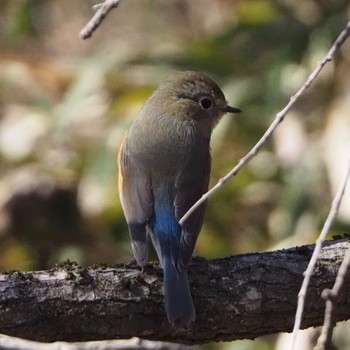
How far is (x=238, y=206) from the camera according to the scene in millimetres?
7355

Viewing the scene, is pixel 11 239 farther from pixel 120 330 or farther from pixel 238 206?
pixel 120 330

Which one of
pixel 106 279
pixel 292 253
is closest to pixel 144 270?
pixel 106 279

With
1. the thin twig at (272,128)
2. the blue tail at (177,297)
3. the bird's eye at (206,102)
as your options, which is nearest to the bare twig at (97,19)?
the thin twig at (272,128)

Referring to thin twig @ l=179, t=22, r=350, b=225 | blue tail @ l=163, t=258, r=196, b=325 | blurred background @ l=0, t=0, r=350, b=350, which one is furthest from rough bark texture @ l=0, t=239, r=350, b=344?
blurred background @ l=0, t=0, r=350, b=350

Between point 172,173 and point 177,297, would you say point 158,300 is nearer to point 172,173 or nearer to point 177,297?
point 177,297

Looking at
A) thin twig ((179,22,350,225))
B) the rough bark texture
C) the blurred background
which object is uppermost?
thin twig ((179,22,350,225))

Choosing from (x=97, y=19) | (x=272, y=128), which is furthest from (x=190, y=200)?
(x=97, y=19)

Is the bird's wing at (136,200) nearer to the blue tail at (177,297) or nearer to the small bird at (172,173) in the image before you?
the small bird at (172,173)

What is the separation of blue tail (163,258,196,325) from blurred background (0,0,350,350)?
8.58ft

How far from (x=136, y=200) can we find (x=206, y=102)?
3.48ft

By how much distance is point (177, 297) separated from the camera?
3734 mm

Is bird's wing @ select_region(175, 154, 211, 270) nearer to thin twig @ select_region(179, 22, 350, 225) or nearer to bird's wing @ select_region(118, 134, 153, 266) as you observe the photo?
bird's wing @ select_region(118, 134, 153, 266)

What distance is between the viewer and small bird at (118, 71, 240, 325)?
4.16m

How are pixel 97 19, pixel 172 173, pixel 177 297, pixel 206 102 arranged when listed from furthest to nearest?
pixel 206 102 → pixel 172 173 → pixel 177 297 → pixel 97 19
